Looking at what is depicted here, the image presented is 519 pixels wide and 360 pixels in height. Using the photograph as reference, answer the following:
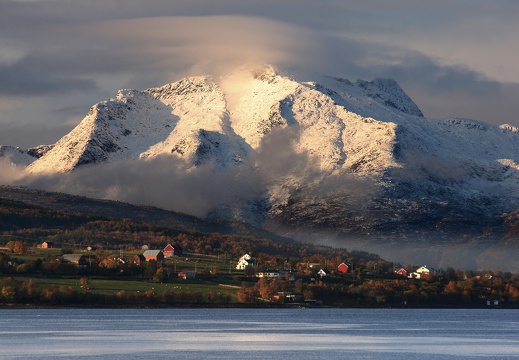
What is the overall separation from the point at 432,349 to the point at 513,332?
122ft

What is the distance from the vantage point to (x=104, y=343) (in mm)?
163375

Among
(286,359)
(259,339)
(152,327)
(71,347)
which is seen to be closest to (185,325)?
(152,327)

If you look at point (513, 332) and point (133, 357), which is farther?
point (513, 332)

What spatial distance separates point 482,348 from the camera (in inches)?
6491

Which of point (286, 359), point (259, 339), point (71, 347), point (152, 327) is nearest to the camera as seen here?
point (286, 359)

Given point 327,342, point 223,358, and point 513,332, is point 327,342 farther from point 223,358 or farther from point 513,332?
point 513,332

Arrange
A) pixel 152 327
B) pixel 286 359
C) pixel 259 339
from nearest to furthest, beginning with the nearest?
pixel 286 359 < pixel 259 339 < pixel 152 327

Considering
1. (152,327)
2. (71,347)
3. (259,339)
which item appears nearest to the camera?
(71,347)

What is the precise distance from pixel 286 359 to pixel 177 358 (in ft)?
39.6

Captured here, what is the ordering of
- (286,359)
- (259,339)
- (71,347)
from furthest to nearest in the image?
(259,339) → (71,347) → (286,359)

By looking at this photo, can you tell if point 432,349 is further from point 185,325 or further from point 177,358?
point 185,325

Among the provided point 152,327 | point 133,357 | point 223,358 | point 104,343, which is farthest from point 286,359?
point 152,327

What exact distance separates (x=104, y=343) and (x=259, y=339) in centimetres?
2104

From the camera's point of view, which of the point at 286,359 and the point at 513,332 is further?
the point at 513,332
